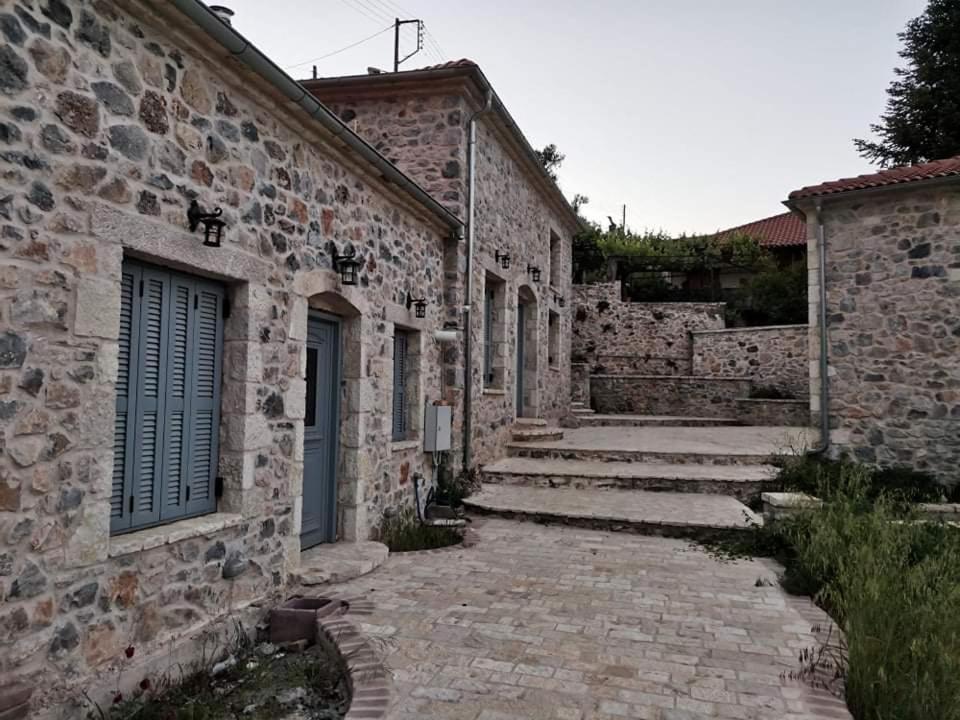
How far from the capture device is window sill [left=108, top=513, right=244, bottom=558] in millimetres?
2992

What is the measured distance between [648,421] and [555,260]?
4.06 m

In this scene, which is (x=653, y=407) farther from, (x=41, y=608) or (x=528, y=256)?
Answer: (x=41, y=608)

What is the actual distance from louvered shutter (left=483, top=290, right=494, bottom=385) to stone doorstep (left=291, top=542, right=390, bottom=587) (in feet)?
14.6

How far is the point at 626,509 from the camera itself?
6758 mm

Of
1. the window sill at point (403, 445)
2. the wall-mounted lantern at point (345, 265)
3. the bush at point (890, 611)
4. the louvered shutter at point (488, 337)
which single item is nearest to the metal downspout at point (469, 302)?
the window sill at point (403, 445)

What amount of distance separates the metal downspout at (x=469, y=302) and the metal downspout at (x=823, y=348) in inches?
176

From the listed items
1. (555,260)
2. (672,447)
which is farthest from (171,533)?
(555,260)

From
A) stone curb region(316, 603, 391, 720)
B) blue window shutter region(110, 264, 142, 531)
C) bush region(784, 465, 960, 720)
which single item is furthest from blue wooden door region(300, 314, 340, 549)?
bush region(784, 465, 960, 720)

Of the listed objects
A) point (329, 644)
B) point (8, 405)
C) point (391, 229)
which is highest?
point (391, 229)

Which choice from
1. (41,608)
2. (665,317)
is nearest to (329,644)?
(41,608)

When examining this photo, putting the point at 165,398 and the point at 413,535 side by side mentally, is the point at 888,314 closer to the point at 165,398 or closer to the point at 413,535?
the point at 413,535

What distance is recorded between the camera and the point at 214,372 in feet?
12.6

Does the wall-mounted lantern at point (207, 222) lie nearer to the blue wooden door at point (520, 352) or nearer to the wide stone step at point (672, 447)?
the wide stone step at point (672, 447)

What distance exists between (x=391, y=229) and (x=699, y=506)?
4.45m
